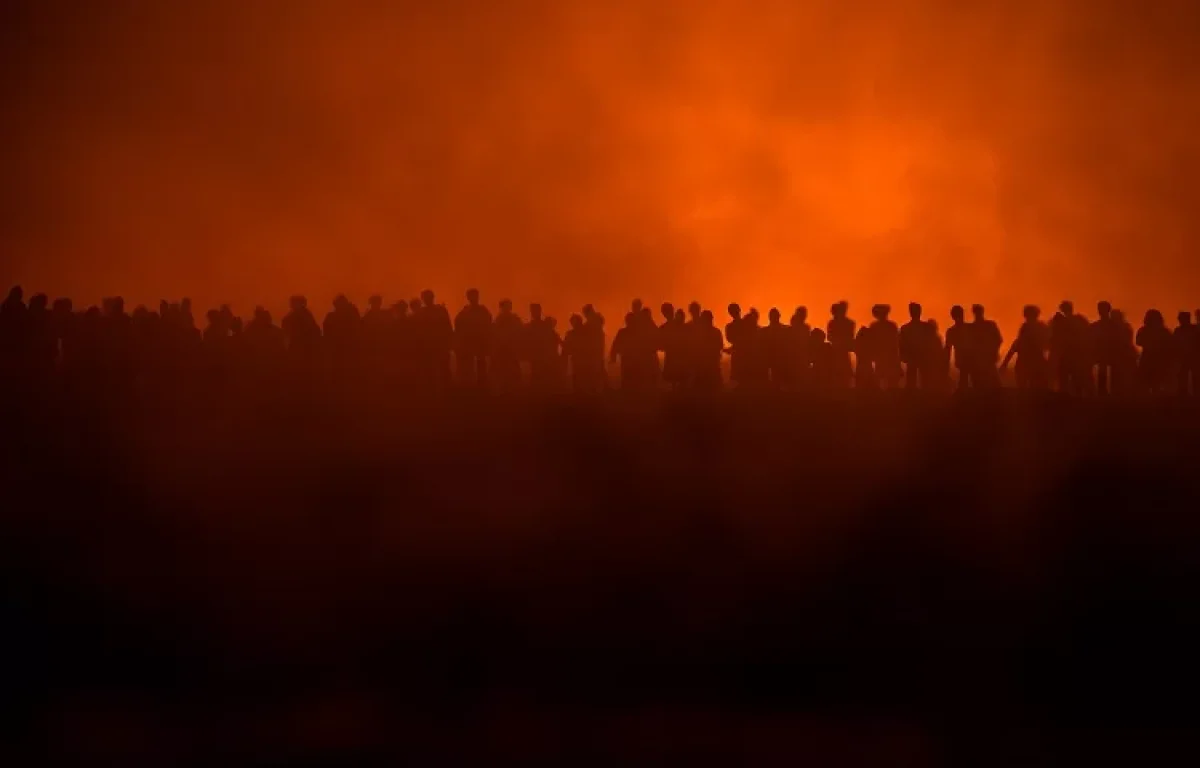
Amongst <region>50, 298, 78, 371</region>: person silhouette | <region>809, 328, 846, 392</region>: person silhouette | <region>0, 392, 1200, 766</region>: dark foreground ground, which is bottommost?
<region>0, 392, 1200, 766</region>: dark foreground ground

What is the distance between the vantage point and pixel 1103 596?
17.4m

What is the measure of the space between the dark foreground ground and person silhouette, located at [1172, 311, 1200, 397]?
2712 millimetres

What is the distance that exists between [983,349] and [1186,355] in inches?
121

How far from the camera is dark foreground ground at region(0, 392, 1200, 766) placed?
1670 cm

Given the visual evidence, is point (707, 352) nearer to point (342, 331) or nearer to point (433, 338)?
point (433, 338)

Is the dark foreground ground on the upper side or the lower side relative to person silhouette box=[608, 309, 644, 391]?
lower

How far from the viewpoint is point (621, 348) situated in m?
20.9

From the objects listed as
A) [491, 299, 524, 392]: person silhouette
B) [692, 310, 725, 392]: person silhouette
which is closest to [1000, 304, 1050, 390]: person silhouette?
[692, 310, 725, 392]: person silhouette

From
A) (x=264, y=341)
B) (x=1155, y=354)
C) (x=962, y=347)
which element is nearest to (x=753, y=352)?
(x=962, y=347)

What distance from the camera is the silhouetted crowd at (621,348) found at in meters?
20.3

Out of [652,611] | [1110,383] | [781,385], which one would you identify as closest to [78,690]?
[652,611]

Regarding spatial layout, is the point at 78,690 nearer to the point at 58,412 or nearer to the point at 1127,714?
the point at 58,412

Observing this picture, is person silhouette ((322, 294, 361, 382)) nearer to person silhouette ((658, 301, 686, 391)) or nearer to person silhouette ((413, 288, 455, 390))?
person silhouette ((413, 288, 455, 390))

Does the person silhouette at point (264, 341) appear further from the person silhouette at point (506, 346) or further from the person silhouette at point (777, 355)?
the person silhouette at point (777, 355)
